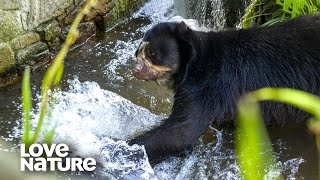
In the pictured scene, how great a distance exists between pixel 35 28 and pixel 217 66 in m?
2.11

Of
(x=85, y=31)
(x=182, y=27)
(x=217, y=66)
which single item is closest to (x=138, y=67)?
(x=182, y=27)

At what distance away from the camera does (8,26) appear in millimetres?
4879

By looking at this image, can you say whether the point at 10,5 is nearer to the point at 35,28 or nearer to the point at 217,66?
the point at 35,28

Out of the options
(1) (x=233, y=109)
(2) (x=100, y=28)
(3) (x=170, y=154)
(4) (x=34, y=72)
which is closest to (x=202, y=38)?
(1) (x=233, y=109)

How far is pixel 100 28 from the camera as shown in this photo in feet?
19.8

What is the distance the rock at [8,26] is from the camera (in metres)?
4.82

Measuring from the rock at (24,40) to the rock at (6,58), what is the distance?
0.08 metres

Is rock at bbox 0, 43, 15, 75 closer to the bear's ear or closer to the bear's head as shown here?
the bear's head

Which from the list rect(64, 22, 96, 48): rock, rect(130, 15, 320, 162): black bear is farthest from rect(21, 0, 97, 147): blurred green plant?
rect(64, 22, 96, 48): rock

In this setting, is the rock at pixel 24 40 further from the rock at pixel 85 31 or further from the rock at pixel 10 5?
the rock at pixel 85 31

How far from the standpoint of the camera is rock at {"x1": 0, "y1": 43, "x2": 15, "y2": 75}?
4848 mm

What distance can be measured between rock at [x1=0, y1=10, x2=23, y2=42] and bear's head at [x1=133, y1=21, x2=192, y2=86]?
147 cm

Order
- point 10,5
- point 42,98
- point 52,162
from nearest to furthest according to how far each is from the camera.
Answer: point 42,98
point 52,162
point 10,5

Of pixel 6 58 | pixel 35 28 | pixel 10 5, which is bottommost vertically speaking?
pixel 6 58
